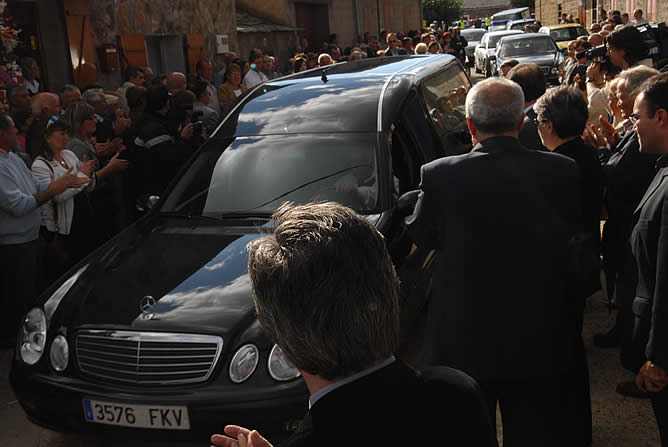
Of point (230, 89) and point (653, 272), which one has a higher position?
point (230, 89)

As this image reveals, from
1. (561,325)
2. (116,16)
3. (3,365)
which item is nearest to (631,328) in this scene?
(561,325)

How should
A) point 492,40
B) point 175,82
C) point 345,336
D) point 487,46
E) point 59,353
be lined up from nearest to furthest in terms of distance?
point 345,336, point 59,353, point 175,82, point 487,46, point 492,40

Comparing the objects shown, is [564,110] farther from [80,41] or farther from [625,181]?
[80,41]

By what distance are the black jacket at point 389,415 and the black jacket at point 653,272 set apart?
4.74 feet

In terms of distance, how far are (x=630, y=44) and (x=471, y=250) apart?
13.9ft

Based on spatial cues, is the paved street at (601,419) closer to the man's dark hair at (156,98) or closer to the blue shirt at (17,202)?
the blue shirt at (17,202)

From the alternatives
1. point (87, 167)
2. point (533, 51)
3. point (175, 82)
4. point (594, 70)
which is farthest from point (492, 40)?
point (87, 167)

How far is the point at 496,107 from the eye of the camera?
112 inches

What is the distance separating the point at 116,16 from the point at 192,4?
2.91 m

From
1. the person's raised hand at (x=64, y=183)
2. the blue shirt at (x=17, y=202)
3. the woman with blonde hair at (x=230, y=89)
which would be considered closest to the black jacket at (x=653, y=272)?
the person's raised hand at (x=64, y=183)

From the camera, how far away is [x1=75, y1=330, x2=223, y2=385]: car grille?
3.45 meters

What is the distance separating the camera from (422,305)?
4984 millimetres

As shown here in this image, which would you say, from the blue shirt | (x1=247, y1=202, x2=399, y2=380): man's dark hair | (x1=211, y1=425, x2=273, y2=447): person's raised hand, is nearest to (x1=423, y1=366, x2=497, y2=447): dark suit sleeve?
(x1=247, y1=202, x2=399, y2=380): man's dark hair

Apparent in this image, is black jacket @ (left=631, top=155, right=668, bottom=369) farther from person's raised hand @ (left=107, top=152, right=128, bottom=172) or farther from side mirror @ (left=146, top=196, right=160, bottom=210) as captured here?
person's raised hand @ (left=107, top=152, right=128, bottom=172)
